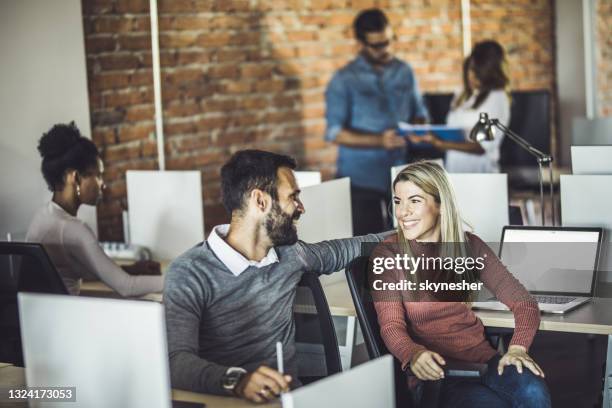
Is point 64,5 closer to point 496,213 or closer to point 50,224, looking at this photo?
point 50,224

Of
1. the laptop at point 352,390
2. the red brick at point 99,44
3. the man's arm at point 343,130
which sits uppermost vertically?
the red brick at point 99,44

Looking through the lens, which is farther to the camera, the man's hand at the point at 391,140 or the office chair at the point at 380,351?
the man's hand at the point at 391,140

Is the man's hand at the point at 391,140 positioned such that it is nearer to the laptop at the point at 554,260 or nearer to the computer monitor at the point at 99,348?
the laptop at the point at 554,260

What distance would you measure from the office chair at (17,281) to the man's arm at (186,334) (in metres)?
0.43

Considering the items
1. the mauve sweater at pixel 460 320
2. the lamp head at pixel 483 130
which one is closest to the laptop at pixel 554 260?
the mauve sweater at pixel 460 320

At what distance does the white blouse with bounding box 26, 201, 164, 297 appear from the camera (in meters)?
3.49

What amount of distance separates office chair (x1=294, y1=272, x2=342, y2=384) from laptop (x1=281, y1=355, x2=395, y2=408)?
84 cm

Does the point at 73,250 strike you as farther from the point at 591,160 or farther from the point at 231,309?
the point at 591,160

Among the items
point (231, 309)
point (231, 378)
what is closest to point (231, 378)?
point (231, 378)

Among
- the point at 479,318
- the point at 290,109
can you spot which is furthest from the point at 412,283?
the point at 290,109

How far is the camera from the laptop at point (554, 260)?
3303 millimetres

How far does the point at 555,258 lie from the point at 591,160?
0.51 m

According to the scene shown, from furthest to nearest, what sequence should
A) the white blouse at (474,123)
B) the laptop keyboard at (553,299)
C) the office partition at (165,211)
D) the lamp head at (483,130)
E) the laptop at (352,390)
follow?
the white blouse at (474,123) → the office partition at (165,211) → the lamp head at (483,130) → the laptop keyboard at (553,299) → the laptop at (352,390)

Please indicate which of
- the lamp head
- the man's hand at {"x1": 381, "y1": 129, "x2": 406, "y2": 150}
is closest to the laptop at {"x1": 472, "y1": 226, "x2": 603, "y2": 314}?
the lamp head
